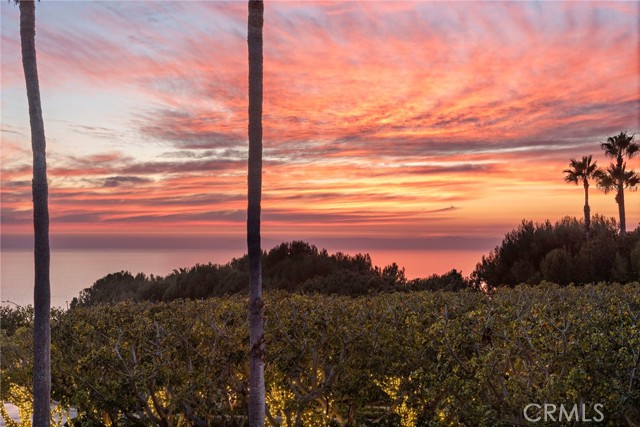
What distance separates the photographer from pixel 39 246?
10430 millimetres

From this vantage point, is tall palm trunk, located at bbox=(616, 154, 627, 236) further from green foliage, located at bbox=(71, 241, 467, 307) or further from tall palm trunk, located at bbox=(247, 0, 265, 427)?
tall palm trunk, located at bbox=(247, 0, 265, 427)

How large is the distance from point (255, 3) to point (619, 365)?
7.07 m

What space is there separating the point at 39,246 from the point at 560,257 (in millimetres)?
28339

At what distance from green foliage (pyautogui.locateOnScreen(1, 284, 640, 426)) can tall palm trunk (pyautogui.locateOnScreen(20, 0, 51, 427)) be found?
2.19ft

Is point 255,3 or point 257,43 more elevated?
point 255,3

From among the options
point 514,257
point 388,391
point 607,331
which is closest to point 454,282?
point 514,257

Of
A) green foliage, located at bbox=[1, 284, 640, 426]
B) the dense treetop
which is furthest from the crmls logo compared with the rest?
the dense treetop

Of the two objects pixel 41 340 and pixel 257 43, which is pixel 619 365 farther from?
pixel 41 340

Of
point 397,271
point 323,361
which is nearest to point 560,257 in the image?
point 397,271

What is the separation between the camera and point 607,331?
8.88 metres

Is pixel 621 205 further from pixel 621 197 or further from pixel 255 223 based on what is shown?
pixel 255 223

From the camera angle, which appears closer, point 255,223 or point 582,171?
point 255,223

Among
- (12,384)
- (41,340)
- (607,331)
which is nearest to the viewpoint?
(607,331)

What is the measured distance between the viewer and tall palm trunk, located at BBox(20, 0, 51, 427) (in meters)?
10.4
